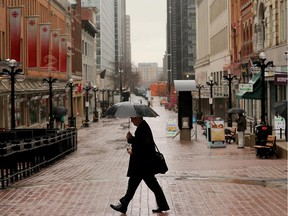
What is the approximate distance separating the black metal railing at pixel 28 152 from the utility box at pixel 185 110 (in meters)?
8.23

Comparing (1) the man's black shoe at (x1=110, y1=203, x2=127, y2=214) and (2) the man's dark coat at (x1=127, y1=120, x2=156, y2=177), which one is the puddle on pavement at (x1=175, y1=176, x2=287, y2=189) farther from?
(1) the man's black shoe at (x1=110, y1=203, x2=127, y2=214)

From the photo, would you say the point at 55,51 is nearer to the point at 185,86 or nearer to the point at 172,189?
the point at 185,86

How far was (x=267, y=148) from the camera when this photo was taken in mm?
21000

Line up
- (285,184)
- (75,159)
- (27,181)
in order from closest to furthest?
(285,184) < (27,181) < (75,159)

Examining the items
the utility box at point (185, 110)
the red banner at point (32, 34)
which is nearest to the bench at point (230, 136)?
the utility box at point (185, 110)

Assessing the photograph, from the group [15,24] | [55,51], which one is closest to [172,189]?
[15,24]

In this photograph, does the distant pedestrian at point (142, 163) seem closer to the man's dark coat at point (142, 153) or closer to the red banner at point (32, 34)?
the man's dark coat at point (142, 153)

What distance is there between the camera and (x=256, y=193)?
42.6 feet

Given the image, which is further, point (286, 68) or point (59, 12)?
Answer: point (59, 12)

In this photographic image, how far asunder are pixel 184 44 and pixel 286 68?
131m

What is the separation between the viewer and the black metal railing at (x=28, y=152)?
1515 cm

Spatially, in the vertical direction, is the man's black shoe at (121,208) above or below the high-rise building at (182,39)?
below

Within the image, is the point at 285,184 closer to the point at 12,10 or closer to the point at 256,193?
the point at 256,193

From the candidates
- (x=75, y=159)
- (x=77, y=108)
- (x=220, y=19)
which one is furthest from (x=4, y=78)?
(x=77, y=108)
